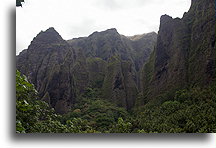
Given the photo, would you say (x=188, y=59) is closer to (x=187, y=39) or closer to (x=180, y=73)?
(x=180, y=73)

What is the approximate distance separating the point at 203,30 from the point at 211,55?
12.7 ft

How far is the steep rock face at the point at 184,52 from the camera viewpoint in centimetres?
1723

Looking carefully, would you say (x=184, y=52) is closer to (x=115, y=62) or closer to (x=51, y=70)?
(x=115, y=62)

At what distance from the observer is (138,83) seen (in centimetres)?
4325

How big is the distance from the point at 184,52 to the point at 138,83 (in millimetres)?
20779

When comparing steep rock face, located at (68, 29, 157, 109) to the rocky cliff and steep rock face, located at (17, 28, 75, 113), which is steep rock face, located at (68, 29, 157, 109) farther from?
steep rock face, located at (17, 28, 75, 113)

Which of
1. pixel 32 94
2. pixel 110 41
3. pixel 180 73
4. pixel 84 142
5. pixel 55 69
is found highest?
pixel 110 41

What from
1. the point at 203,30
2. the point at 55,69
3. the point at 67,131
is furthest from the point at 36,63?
the point at 67,131

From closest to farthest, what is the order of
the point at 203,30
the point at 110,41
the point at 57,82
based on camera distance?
the point at 203,30, the point at 57,82, the point at 110,41

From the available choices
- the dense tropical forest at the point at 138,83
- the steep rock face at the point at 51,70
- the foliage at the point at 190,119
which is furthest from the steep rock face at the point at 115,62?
the foliage at the point at 190,119

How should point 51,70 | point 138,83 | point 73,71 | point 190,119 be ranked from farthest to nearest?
point 138,83
point 73,71
point 51,70
point 190,119

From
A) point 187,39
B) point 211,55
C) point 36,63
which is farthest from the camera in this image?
point 36,63

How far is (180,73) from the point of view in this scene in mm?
21422

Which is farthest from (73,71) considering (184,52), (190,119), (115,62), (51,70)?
(190,119)
